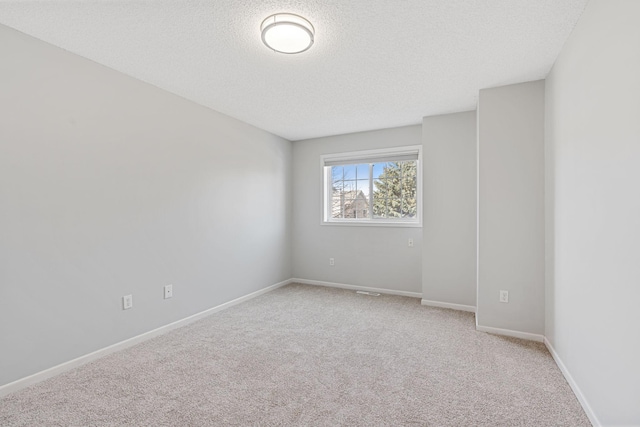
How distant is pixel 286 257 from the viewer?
16.1 ft

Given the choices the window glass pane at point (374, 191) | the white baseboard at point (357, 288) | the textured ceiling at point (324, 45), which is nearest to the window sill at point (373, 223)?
the window glass pane at point (374, 191)

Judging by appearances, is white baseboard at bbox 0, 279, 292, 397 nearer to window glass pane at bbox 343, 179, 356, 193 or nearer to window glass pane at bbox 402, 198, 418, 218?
window glass pane at bbox 343, 179, 356, 193

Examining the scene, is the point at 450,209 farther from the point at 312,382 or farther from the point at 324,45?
the point at 312,382

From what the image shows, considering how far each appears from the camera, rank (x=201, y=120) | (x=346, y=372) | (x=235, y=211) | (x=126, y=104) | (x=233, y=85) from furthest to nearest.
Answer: (x=235, y=211) → (x=201, y=120) → (x=233, y=85) → (x=126, y=104) → (x=346, y=372)

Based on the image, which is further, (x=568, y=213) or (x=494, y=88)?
(x=494, y=88)

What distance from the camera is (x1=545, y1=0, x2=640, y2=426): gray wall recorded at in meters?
1.31

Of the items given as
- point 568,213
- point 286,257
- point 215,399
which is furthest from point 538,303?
point 286,257

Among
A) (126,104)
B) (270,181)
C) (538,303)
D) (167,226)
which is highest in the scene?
(126,104)

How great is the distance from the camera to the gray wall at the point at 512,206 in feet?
8.96

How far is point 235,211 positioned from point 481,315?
9.82ft

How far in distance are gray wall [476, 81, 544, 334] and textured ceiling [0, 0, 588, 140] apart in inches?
10.1

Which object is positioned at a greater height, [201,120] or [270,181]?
[201,120]

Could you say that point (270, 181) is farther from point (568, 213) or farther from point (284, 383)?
point (568, 213)

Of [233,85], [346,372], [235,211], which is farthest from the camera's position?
[235,211]
